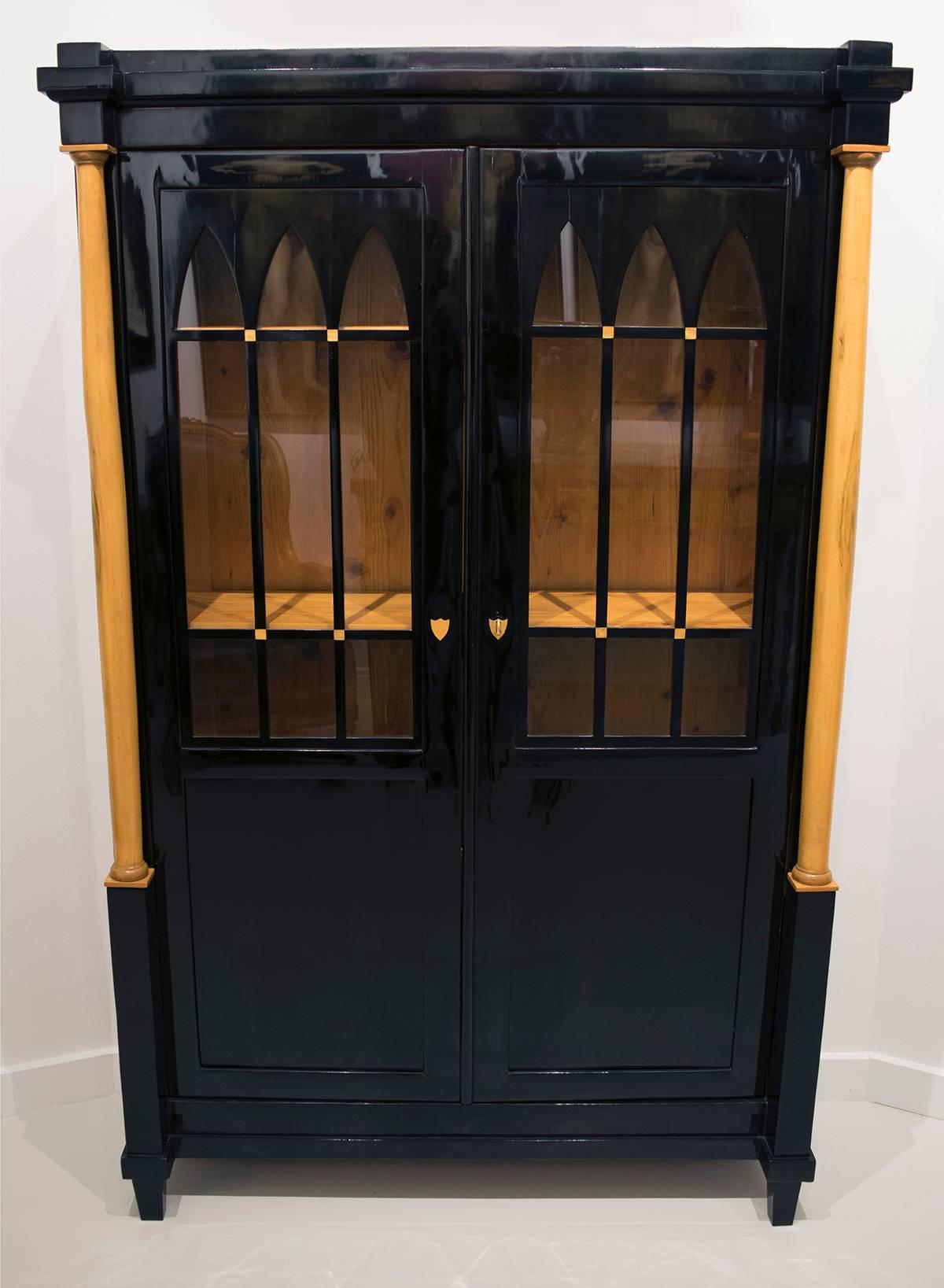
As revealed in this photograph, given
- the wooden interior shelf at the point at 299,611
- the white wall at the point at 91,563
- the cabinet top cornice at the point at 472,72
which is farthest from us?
the white wall at the point at 91,563

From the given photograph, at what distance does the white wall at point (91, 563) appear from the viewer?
197cm

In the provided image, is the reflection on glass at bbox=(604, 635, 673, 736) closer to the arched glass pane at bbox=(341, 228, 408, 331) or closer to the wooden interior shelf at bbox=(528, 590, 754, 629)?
the wooden interior shelf at bbox=(528, 590, 754, 629)

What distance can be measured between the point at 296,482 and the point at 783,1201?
1601mm

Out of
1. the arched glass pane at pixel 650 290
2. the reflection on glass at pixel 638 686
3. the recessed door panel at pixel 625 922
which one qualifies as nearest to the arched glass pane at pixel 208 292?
the arched glass pane at pixel 650 290

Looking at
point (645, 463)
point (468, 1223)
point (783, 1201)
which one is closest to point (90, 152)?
point (645, 463)

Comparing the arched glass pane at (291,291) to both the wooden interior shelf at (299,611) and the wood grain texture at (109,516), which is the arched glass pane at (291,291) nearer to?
the wood grain texture at (109,516)

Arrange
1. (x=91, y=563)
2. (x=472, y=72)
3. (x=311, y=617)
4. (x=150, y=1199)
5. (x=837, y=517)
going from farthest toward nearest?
(x=91, y=563) → (x=150, y=1199) → (x=311, y=617) → (x=837, y=517) → (x=472, y=72)

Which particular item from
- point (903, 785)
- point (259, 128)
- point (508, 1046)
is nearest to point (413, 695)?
point (508, 1046)

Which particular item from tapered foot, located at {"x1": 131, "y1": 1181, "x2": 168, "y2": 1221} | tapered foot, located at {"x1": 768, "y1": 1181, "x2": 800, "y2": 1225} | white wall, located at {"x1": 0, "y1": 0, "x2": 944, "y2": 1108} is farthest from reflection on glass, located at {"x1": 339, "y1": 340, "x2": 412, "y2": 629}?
tapered foot, located at {"x1": 768, "y1": 1181, "x2": 800, "y2": 1225}

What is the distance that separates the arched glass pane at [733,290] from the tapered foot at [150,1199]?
1836 millimetres

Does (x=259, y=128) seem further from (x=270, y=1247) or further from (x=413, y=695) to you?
(x=270, y=1247)

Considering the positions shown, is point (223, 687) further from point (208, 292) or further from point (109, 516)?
point (208, 292)

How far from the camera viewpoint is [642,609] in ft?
5.81


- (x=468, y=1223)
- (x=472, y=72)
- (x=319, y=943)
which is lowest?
(x=468, y=1223)
